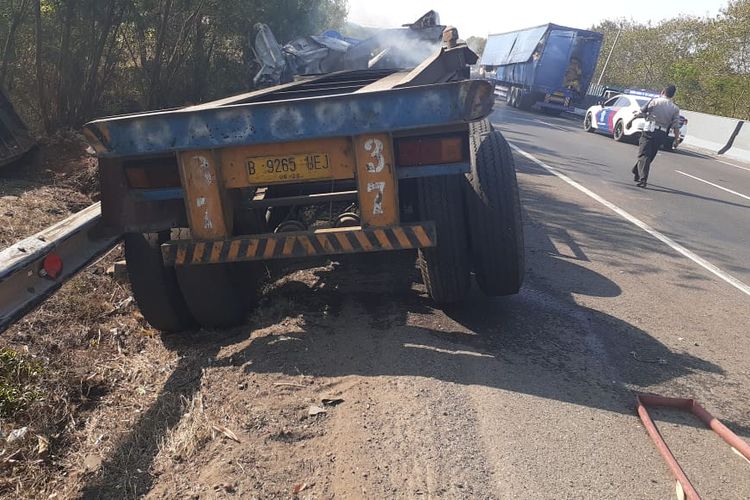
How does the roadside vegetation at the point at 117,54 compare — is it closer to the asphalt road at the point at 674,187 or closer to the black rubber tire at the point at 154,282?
the black rubber tire at the point at 154,282

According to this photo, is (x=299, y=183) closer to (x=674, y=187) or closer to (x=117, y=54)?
(x=117, y=54)

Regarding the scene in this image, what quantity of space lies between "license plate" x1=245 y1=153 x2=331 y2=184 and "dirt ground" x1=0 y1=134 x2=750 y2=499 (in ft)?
3.52

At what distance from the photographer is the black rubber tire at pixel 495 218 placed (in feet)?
12.7

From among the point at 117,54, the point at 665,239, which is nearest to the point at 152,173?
the point at 665,239

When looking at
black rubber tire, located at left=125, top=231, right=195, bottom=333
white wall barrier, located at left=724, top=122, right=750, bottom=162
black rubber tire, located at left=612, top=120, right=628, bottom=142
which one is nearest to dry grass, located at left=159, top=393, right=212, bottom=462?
black rubber tire, located at left=125, top=231, right=195, bottom=333

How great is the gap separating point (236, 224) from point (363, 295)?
114 centimetres

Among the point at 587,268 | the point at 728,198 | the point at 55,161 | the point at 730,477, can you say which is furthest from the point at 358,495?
the point at 728,198

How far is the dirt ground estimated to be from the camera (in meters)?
2.60

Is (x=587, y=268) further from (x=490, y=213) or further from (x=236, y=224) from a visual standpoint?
(x=236, y=224)

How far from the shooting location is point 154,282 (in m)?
3.94

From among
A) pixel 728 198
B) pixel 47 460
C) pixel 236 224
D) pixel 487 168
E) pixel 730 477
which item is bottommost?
pixel 728 198

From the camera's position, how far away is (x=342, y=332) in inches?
154

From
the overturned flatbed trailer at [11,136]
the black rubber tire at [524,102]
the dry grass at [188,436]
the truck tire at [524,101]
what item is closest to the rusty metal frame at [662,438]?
the dry grass at [188,436]

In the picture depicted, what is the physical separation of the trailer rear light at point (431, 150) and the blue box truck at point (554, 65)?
24473 millimetres
